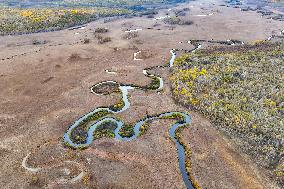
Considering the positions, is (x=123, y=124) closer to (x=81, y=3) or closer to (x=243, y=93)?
(x=243, y=93)

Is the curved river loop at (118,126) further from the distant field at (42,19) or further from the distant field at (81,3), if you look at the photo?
the distant field at (81,3)

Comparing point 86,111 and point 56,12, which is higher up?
point 56,12

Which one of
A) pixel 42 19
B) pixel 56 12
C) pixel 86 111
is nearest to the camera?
pixel 86 111

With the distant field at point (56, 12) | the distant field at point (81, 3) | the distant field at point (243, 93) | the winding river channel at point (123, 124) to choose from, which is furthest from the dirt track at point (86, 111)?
the distant field at point (81, 3)

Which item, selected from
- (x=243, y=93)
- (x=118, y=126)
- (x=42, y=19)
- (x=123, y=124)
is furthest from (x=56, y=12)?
(x=243, y=93)

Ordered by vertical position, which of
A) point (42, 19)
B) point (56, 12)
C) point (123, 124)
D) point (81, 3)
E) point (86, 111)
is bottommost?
point (81, 3)

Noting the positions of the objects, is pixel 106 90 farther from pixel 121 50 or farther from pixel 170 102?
pixel 121 50

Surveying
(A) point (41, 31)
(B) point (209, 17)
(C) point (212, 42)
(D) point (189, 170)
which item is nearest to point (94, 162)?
(D) point (189, 170)
